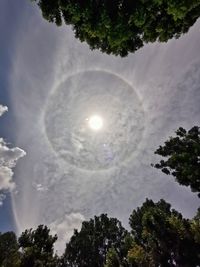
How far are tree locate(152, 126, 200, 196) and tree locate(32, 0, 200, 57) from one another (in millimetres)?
8735

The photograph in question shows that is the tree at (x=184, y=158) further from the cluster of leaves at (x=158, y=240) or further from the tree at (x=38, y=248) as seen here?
the tree at (x=38, y=248)

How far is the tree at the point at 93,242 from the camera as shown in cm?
3200

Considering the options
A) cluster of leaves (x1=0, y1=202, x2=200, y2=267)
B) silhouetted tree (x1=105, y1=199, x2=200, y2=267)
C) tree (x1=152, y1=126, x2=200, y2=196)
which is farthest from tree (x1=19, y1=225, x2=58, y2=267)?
tree (x1=152, y1=126, x2=200, y2=196)

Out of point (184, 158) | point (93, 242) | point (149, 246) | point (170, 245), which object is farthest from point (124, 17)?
point (93, 242)

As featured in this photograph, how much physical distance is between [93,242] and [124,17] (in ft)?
99.4

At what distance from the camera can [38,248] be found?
19.2 meters

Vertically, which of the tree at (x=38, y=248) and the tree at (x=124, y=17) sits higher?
the tree at (x=124, y=17)

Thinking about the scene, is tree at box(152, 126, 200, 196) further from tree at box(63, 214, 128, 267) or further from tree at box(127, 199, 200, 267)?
tree at box(63, 214, 128, 267)

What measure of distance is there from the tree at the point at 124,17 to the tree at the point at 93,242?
91.2ft

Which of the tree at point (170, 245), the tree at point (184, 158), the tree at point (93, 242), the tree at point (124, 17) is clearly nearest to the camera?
the tree at point (124, 17)

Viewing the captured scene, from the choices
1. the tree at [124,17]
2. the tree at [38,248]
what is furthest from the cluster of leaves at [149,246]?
the tree at [124,17]

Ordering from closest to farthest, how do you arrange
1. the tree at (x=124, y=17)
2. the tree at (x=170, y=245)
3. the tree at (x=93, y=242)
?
the tree at (x=124, y=17)
the tree at (x=170, y=245)
the tree at (x=93, y=242)

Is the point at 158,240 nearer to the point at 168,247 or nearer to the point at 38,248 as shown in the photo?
the point at 168,247

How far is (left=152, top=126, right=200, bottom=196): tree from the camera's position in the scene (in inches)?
645
